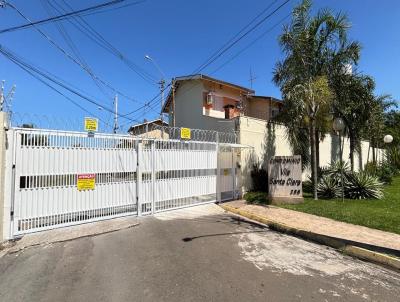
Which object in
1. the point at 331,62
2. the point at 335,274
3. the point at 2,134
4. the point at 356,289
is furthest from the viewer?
the point at 331,62

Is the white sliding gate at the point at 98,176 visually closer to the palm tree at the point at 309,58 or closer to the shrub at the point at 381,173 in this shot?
the palm tree at the point at 309,58

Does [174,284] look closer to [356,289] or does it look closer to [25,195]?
[356,289]

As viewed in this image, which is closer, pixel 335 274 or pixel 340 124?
pixel 335 274

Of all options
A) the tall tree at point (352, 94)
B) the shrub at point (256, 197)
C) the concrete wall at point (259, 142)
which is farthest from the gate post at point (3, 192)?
the tall tree at point (352, 94)

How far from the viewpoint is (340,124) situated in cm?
1294

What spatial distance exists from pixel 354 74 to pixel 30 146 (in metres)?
14.6

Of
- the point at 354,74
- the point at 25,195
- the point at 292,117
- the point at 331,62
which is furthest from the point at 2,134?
the point at 354,74

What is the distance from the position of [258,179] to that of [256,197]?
1782 millimetres

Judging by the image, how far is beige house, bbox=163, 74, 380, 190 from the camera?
14312mm

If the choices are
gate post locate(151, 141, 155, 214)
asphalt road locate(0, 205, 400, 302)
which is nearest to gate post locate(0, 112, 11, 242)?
asphalt road locate(0, 205, 400, 302)

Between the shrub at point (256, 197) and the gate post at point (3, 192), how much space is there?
27.6 ft

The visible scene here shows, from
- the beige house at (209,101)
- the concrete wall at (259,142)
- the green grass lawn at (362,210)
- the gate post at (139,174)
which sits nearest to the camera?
the green grass lawn at (362,210)

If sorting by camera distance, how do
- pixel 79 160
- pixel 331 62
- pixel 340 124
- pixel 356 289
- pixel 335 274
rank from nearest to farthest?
pixel 356 289
pixel 335 274
pixel 79 160
pixel 340 124
pixel 331 62

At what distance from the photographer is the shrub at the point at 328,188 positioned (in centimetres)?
1296
